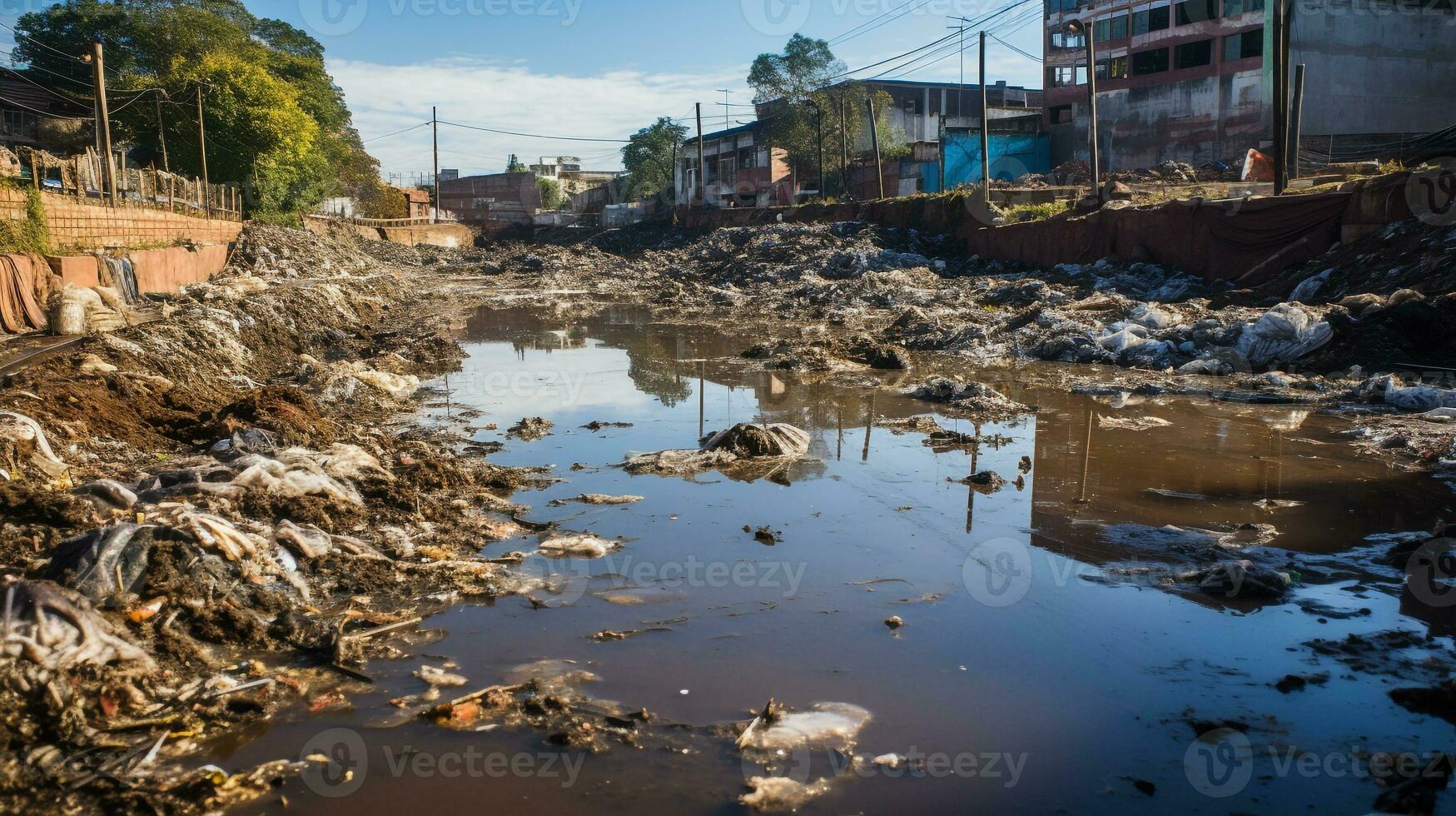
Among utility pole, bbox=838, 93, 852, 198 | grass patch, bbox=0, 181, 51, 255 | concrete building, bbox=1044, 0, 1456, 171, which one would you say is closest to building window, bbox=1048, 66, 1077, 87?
concrete building, bbox=1044, 0, 1456, 171

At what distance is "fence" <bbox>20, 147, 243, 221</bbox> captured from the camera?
18516mm

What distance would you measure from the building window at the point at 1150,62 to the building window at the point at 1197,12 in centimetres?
158

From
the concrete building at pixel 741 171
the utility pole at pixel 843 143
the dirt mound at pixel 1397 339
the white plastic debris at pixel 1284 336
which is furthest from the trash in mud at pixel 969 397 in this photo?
the concrete building at pixel 741 171

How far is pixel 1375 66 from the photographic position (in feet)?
115

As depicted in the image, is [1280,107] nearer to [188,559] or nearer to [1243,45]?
[188,559]

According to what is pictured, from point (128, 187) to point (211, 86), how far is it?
1179 cm

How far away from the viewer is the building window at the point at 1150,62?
41.8m

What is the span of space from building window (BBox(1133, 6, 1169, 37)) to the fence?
125ft

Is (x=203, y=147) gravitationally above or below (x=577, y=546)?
above

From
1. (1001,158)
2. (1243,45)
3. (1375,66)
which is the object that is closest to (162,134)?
(1001,158)

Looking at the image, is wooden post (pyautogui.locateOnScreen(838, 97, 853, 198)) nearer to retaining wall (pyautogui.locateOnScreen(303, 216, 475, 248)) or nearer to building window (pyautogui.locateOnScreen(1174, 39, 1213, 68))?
building window (pyautogui.locateOnScreen(1174, 39, 1213, 68))

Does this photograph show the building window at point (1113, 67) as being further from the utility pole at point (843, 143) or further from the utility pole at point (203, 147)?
the utility pole at point (203, 147)

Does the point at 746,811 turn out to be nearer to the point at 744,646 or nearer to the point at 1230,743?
the point at 744,646

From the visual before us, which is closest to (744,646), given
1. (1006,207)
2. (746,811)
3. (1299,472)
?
(746,811)
